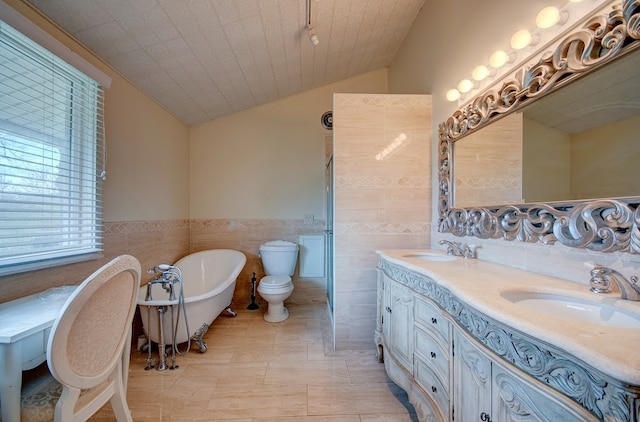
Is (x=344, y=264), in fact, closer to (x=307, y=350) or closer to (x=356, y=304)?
(x=356, y=304)

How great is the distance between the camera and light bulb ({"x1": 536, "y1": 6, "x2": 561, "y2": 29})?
1.00m

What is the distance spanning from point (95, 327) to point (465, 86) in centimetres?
231

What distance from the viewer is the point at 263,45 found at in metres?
2.07

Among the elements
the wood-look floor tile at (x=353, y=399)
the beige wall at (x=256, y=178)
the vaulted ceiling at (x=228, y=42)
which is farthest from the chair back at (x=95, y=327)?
the beige wall at (x=256, y=178)

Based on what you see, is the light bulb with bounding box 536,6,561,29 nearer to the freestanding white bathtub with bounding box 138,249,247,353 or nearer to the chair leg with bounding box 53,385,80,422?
the chair leg with bounding box 53,385,80,422

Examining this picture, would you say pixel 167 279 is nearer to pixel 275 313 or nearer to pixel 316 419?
pixel 275 313

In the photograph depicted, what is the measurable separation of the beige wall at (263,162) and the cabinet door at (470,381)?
232cm

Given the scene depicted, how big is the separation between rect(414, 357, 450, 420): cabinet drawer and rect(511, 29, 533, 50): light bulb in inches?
61.5

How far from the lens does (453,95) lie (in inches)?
66.3

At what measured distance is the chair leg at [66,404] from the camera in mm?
913

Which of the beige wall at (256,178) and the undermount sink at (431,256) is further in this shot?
the beige wall at (256,178)

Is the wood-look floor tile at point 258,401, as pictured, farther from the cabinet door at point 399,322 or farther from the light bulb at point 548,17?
the light bulb at point 548,17

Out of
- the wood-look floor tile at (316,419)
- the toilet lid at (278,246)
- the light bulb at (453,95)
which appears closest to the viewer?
the wood-look floor tile at (316,419)

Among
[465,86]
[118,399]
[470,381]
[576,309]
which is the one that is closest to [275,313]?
[118,399]
